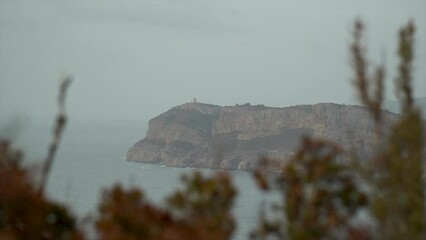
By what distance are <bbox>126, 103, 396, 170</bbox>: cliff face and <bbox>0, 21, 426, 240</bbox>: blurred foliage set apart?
3128 inches

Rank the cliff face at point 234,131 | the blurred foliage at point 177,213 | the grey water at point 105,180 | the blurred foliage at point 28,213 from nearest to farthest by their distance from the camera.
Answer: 1. the blurred foliage at point 177,213
2. the blurred foliage at point 28,213
3. the grey water at point 105,180
4. the cliff face at point 234,131

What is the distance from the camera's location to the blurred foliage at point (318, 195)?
8.41 metres

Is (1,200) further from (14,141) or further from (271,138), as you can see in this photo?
(271,138)

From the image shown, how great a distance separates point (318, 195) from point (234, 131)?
3931 inches

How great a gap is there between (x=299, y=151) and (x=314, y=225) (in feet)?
3.43

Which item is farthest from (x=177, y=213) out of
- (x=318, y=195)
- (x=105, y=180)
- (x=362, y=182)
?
(x=105, y=180)

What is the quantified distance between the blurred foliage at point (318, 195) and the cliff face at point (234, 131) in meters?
79.4

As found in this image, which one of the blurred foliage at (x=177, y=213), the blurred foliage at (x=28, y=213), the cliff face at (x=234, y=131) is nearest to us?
the blurred foliage at (x=177, y=213)

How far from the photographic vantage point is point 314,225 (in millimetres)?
8500

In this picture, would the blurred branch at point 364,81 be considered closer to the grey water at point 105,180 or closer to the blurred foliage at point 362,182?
the blurred foliage at point 362,182

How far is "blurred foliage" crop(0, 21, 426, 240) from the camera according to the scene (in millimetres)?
8406

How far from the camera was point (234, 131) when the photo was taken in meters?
108

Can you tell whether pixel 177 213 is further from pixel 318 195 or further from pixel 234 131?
pixel 234 131

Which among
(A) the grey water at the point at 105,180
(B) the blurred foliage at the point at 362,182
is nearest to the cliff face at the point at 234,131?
(A) the grey water at the point at 105,180
